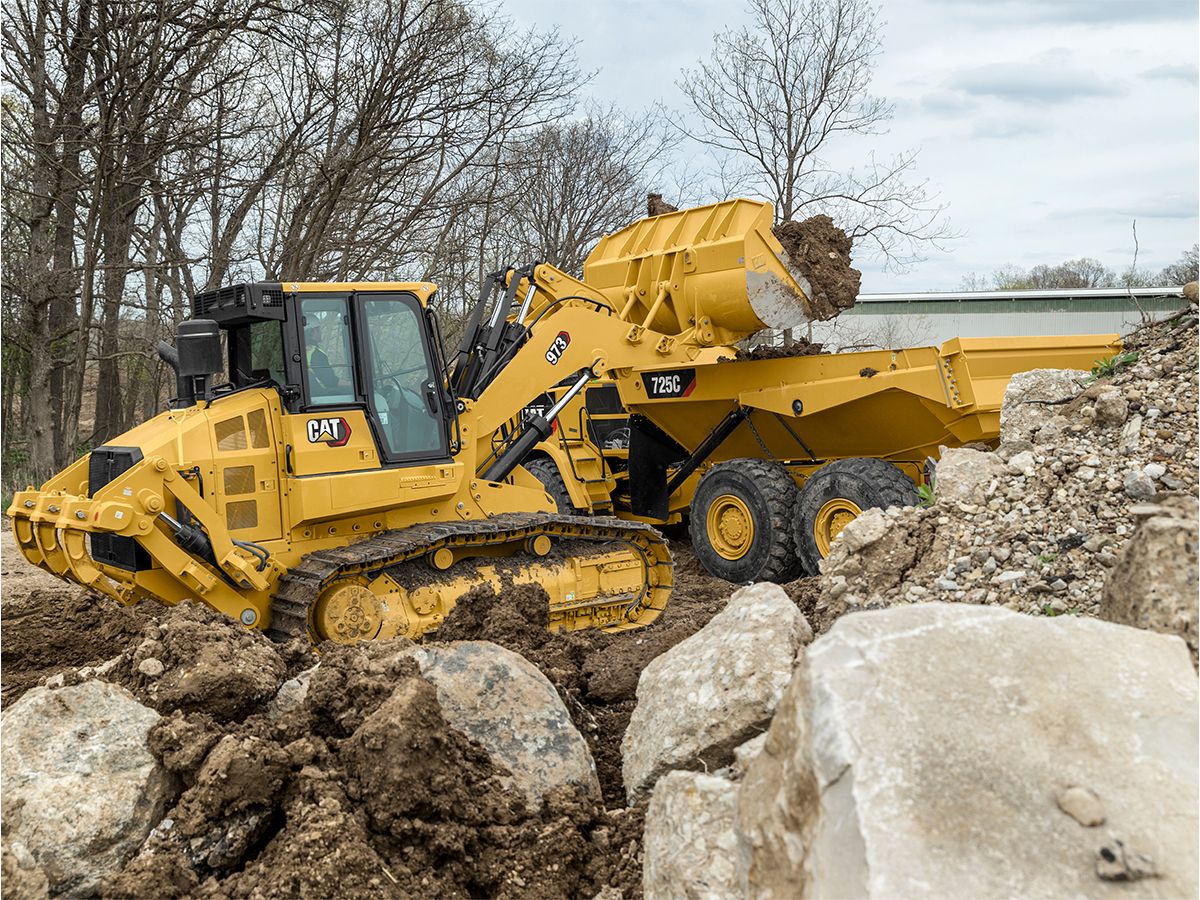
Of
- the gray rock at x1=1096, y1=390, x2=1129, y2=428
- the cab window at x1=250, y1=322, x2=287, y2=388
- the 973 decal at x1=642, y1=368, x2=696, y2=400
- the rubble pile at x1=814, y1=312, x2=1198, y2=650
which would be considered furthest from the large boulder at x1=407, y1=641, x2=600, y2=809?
the 973 decal at x1=642, y1=368, x2=696, y2=400

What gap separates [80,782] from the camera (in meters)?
3.80

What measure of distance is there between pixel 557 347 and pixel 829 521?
2.64 metres

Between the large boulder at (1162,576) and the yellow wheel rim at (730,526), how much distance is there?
621 cm

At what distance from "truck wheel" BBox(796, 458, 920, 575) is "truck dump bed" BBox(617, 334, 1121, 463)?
0.33 metres

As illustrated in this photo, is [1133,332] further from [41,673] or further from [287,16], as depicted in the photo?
[287,16]

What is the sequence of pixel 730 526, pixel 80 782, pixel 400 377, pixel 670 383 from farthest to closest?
1. pixel 670 383
2. pixel 730 526
3. pixel 400 377
4. pixel 80 782

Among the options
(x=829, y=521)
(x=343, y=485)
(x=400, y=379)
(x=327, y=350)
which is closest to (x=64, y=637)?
(x=343, y=485)

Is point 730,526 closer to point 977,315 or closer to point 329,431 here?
point 329,431

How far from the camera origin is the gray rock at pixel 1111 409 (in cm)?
476

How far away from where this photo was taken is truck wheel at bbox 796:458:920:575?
8.36 m

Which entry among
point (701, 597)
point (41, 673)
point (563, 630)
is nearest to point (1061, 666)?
point (563, 630)

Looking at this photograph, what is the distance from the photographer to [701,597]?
9.15 m

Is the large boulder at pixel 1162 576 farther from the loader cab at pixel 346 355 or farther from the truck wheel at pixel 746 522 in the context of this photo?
the truck wheel at pixel 746 522

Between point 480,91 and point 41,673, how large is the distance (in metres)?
12.3
